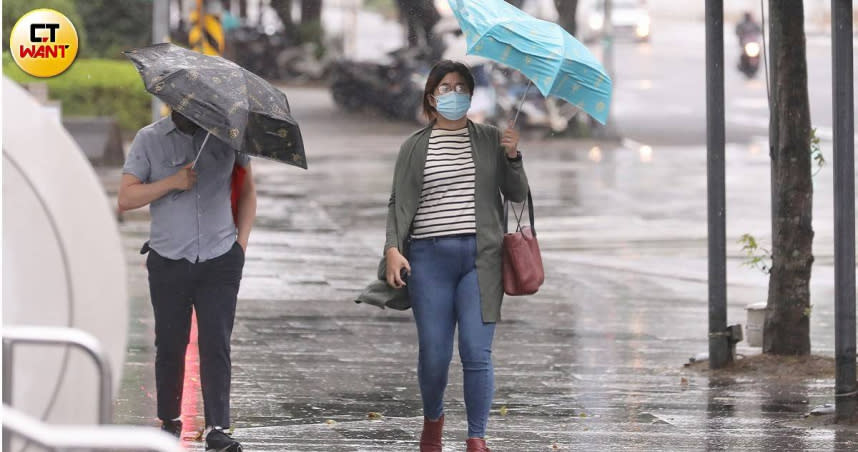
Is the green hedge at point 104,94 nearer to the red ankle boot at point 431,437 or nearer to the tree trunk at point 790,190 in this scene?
the tree trunk at point 790,190

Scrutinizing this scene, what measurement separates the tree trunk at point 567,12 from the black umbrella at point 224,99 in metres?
15.7

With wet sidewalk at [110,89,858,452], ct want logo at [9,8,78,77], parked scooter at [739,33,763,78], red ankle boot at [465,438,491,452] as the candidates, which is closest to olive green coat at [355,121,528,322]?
red ankle boot at [465,438,491,452]

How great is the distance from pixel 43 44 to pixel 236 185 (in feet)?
28.4

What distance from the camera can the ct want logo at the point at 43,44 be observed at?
1443cm

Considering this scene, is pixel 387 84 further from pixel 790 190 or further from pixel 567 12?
pixel 790 190

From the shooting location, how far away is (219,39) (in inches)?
779

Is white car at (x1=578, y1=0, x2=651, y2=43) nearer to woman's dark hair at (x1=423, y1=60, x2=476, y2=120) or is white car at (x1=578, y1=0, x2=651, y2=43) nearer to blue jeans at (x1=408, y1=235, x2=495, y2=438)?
woman's dark hair at (x1=423, y1=60, x2=476, y2=120)

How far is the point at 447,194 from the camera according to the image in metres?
6.55

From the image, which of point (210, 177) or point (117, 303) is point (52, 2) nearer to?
point (210, 177)

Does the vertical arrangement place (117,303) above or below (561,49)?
below

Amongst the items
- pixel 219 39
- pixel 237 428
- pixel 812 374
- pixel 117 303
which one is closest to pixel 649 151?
pixel 219 39

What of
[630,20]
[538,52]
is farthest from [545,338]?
[630,20]

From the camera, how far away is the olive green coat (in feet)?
21.4

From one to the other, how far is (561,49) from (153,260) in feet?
5.94
